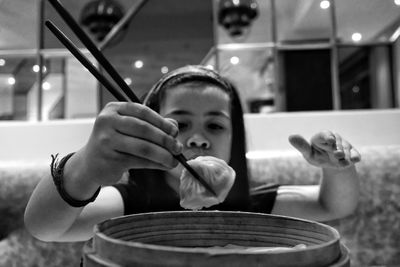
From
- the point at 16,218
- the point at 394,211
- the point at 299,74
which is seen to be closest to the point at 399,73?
the point at 299,74

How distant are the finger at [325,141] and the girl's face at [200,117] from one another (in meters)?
0.28

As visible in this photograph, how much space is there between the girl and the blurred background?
342 millimetres

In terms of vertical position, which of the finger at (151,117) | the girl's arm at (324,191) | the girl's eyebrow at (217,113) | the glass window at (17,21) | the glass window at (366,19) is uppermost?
the glass window at (366,19)

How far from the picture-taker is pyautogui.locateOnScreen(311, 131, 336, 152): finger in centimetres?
75

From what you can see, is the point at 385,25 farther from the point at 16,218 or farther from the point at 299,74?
the point at 16,218

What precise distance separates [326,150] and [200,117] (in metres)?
0.34

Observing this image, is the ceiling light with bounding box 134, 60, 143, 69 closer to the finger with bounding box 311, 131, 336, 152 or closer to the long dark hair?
the long dark hair

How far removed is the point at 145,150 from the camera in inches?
19.5

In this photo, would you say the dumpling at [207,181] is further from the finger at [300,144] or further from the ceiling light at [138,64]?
the ceiling light at [138,64]

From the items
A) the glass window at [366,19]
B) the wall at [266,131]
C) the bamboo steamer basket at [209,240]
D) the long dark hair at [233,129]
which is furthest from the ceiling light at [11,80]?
the bamboo steamer basket at [209,240]

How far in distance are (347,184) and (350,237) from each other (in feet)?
2.06

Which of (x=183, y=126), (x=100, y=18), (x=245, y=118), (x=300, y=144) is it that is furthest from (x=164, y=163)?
(x=100, y=18)

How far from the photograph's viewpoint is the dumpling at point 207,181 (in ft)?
2.19

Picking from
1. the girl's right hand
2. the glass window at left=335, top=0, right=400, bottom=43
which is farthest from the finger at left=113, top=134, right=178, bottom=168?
the glass window at left=335, top=0, right=400, bottom=43
